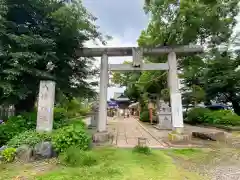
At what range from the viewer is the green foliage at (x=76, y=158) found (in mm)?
4344

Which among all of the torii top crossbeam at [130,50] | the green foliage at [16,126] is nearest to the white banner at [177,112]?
the torii top crossbeam at [130,50]

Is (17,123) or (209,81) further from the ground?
(209,81)

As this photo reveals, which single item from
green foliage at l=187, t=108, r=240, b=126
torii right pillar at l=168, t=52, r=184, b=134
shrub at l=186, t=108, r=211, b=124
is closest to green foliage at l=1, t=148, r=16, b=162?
torii right pillar at l=168, t=52, r=184, b=134

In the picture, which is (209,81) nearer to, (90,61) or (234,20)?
(234,20)

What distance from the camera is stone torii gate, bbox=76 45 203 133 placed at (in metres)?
7.86

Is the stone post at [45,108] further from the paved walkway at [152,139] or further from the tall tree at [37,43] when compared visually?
the paved walkway at [152,139]

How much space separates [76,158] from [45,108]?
8.64 feet

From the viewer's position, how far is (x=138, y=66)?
8000 millimetres

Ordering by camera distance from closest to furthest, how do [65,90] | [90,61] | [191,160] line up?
[191,160]
[65,90]
[90,61]

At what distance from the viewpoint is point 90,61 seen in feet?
30.1

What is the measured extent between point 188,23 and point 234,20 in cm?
654

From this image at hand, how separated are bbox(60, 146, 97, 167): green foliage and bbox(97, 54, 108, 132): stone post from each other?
10.4 feet

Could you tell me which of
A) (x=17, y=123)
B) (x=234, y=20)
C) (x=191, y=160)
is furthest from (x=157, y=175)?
(x=234, y=20)

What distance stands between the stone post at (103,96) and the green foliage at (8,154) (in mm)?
3587
